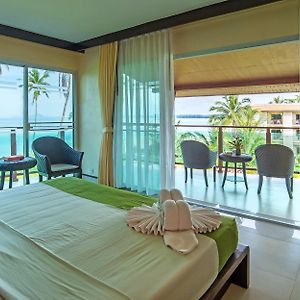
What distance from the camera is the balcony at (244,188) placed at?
3746mm

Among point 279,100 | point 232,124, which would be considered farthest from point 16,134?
point 279,100

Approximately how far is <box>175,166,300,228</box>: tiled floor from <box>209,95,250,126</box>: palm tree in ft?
8.23

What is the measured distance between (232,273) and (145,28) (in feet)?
11.2

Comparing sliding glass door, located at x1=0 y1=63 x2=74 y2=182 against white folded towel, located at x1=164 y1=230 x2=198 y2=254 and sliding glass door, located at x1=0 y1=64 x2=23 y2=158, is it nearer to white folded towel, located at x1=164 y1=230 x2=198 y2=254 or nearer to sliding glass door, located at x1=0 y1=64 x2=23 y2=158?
sliding glass door, located at x1=0 y1=64 x2=23 y2=158

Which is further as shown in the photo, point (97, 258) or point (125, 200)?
point (125, 200)

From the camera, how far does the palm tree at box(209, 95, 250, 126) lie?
25.6ft

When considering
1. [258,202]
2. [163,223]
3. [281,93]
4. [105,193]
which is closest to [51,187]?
[105,193]

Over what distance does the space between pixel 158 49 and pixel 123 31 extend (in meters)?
0.66

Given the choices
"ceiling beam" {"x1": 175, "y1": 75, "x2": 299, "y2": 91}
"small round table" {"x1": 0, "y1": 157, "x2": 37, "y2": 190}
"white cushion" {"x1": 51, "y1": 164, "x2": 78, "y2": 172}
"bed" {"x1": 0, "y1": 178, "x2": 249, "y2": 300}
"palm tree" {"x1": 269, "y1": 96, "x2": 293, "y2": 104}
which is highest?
"ceiling beam" {"x1": 175, "y1": 75, "x2": 299, "y2": 91}

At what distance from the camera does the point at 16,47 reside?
15.0 ft

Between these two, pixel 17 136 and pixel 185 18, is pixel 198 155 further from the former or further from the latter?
pixel 17 136

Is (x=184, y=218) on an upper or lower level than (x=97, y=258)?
upper

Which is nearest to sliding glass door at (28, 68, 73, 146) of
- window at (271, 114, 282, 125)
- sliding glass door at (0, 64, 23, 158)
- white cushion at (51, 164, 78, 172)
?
sliding glass door at (0, 64, 23, 158)

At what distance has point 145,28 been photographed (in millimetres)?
4055
